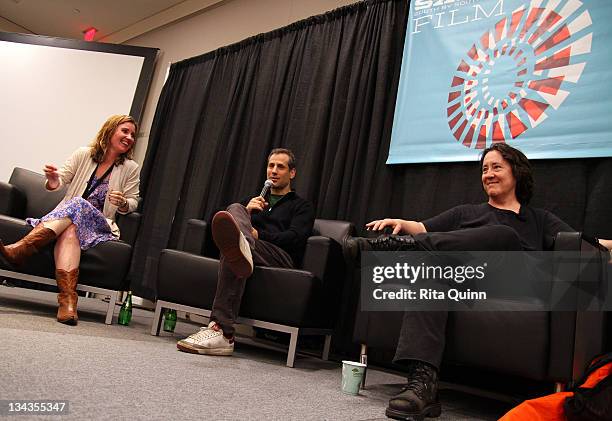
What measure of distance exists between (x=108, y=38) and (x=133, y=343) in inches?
202

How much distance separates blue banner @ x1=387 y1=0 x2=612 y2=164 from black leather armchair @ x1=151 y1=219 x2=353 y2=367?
866mm

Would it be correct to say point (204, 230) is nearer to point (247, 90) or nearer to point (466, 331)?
point (466, 331)

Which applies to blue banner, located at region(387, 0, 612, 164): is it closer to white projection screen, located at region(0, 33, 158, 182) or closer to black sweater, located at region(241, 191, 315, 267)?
black sweater, located at region(241, 191, 315, 267)

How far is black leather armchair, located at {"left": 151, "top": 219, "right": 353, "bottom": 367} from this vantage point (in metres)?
2.24

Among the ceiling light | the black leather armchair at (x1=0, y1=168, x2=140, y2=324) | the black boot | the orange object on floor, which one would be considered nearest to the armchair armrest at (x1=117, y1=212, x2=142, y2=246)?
the black leather armchair at (x1=0, y1=168, x2=140, y2=324)

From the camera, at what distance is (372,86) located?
10.4 feet

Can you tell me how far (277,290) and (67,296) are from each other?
0.98 metres

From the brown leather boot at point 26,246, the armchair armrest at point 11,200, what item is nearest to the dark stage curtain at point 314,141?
the armchair armrest at point 11,200

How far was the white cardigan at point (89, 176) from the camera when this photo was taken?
2752 millimetres

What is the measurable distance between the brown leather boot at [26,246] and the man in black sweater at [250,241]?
Result: 2.85 feet

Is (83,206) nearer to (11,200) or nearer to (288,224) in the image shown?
(11,200)

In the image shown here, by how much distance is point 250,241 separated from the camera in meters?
2.31

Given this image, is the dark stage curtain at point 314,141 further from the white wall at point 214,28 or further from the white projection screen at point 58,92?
the white projection screen at point 58,92

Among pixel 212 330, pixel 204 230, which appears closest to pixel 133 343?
pixel 212 330
